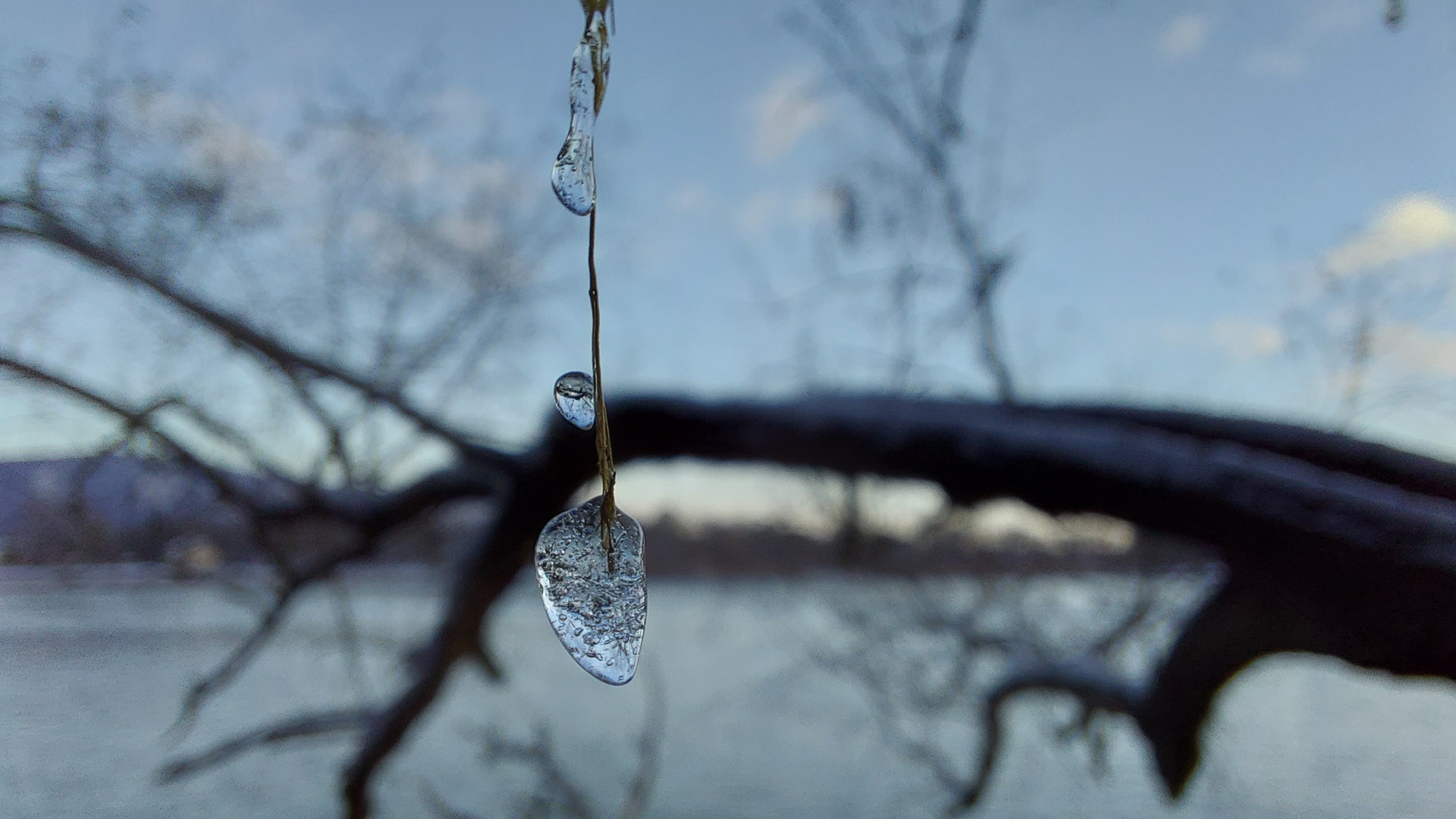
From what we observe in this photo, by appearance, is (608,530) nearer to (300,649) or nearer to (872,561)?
(300,649)

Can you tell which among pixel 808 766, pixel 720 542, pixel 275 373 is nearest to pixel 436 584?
pixel 275 373

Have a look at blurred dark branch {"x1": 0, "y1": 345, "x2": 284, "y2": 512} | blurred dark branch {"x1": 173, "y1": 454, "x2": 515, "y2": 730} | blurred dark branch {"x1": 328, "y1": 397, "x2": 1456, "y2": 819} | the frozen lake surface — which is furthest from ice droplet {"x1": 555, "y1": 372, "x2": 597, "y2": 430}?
blurred dark branch {"x1": 173, "y1": 454, "x2": 515, "y2": 730}

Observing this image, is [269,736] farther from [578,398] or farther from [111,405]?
[578,398]

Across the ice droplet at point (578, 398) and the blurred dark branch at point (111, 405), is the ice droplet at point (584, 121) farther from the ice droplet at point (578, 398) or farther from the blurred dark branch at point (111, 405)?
the blurred dark branch at point (111, 405)

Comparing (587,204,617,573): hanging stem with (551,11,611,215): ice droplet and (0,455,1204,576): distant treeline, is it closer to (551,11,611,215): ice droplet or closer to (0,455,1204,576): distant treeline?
(551,11,611,215): ice droplet

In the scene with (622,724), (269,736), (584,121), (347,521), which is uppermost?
(584,121)

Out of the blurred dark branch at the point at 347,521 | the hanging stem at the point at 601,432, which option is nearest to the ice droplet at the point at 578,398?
the hanging stem at the point at 601,432

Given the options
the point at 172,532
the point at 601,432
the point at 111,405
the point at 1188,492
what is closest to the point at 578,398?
the point at 601,432

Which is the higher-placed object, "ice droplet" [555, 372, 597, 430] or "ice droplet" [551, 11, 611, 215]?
"ice droplet" [551, 11, 611, 215]
